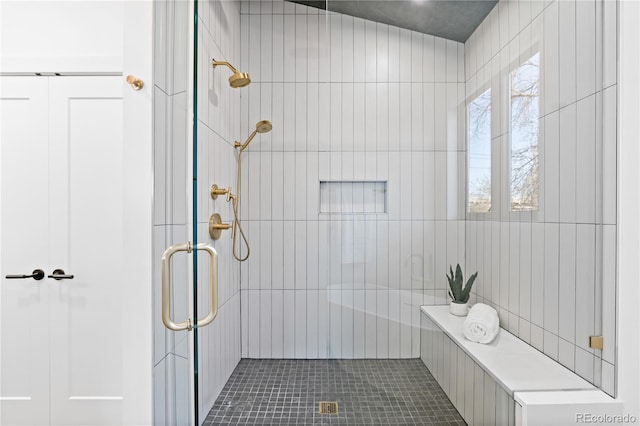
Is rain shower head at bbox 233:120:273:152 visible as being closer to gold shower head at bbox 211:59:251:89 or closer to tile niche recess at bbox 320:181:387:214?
gold shower head at bbox 211:59:251:89

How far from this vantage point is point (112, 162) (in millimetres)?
1941

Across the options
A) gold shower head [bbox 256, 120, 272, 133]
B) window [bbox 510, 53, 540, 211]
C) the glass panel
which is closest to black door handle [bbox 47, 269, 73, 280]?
the glass panel

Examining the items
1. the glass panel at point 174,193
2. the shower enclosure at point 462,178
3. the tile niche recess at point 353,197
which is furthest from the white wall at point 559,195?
the glass panel at point 174,193

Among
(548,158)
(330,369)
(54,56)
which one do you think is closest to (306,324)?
(330,369)

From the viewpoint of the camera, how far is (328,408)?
125 centimetres

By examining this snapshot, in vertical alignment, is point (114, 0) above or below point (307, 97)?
above

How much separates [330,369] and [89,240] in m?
1.51

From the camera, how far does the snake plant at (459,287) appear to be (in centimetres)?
123

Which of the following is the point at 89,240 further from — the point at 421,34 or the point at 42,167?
the point at 421,34

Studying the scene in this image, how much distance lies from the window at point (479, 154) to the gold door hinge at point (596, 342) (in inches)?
23.1

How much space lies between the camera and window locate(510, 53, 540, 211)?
4.13ft

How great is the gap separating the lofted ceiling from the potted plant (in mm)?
817
